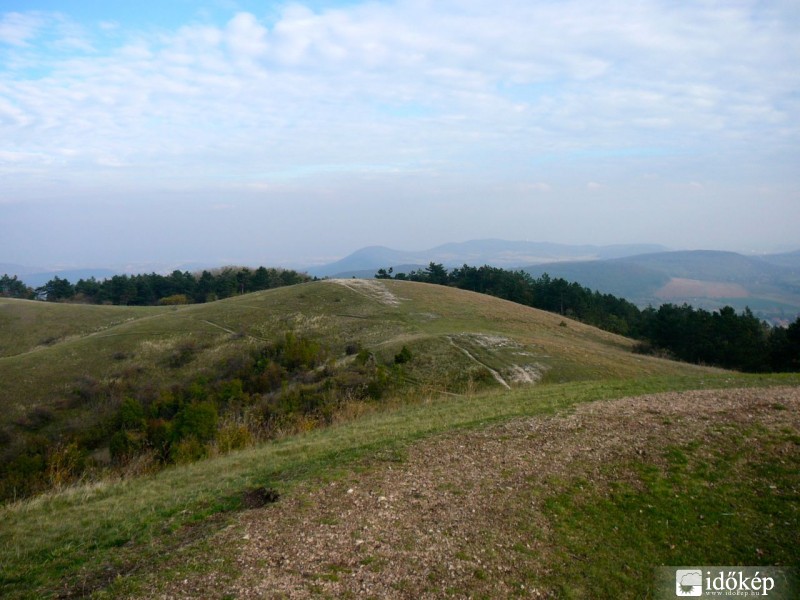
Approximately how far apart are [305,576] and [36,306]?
67525 millimetres

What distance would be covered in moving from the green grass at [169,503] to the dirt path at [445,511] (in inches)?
33.2

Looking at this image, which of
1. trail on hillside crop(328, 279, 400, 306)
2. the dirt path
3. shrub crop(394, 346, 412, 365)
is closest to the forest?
shrub crop(394, 346, 412, 365)

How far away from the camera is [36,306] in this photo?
57.8m

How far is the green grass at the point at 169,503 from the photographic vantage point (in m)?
6.25

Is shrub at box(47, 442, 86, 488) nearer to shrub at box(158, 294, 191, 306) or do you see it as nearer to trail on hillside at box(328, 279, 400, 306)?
trail on hillside at box(328, 279, 400, 306)

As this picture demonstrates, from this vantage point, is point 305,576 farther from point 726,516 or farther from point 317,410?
point 317,410

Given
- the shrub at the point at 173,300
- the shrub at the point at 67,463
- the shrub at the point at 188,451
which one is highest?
the shrub at the point at 173,300

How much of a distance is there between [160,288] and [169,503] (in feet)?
268

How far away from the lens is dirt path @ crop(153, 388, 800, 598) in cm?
568

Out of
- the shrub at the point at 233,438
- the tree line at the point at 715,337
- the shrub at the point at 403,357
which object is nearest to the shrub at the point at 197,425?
the shrub at the point at 233,438

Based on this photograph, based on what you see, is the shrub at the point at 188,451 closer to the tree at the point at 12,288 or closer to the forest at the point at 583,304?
the forest at the point at 583,304

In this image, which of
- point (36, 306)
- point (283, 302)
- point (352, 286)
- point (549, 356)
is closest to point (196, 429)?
point (549, 356)

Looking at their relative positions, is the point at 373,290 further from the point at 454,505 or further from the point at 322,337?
the point at 454,505

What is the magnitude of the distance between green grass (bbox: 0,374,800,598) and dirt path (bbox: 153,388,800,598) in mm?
843
